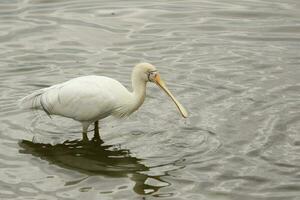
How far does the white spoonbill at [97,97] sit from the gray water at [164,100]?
0.39m

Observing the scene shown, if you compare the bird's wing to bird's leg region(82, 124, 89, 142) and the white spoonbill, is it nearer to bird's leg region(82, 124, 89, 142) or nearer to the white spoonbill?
the white spoonbill

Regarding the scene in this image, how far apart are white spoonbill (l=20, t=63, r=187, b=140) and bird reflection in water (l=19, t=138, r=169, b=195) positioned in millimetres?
324

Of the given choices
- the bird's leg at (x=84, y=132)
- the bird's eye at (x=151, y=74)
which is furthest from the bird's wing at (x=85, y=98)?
the bird's eye at (x=151, y=74)

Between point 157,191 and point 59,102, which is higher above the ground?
point 59,102

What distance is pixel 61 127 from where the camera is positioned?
11.1 metres

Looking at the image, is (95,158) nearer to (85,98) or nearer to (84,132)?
(84,132)

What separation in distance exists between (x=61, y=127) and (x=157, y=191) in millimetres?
2642

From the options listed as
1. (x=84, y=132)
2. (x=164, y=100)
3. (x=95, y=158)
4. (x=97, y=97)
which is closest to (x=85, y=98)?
(x=97, y=97)

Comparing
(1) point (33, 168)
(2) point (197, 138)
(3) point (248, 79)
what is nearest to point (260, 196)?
(2) point (197, 138)

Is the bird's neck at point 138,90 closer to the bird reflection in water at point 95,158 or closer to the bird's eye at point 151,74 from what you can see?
the bird's eye at point 151,74

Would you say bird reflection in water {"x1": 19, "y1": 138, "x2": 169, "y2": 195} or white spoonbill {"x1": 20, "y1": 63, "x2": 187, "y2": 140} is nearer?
bird reflection in water {"x1": 19, "y1": 138, "x2": 169, "y2": 195}

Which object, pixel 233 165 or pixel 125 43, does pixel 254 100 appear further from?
pixel 125 43

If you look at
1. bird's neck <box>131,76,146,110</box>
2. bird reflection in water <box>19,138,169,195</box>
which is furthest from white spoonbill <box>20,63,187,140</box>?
bird reflection in water <box>19,138,169,195</box>

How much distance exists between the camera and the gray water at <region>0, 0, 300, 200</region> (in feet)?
30.3
